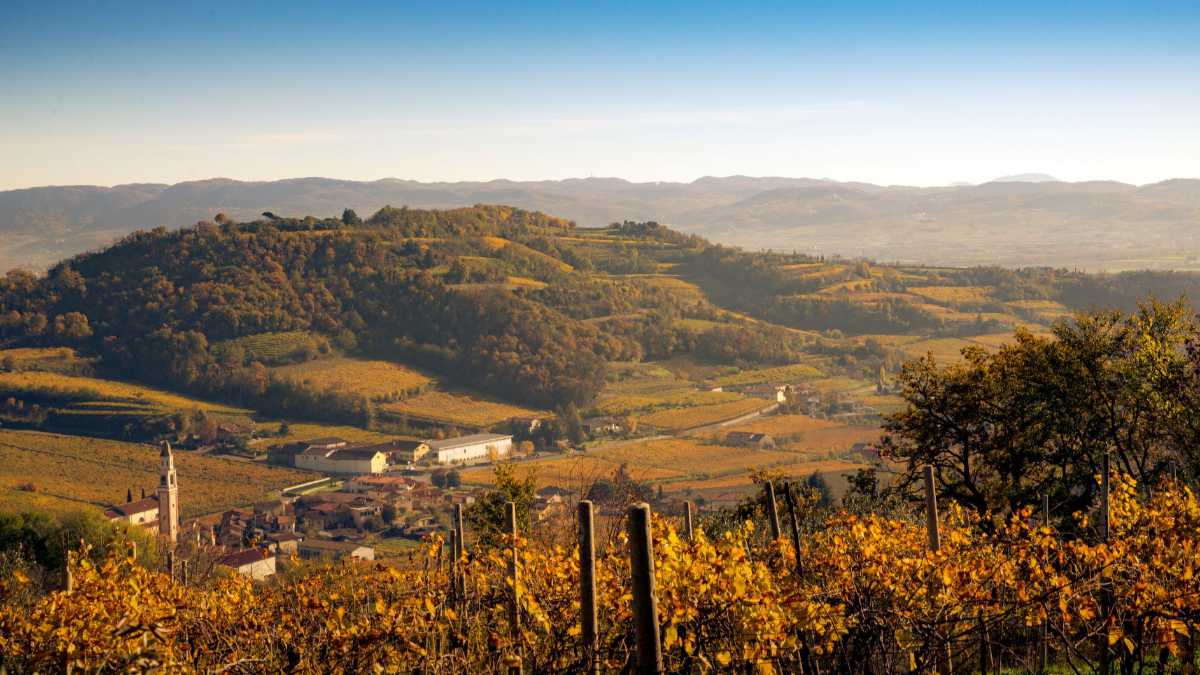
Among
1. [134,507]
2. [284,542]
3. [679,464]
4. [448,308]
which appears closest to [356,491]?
[134,507]

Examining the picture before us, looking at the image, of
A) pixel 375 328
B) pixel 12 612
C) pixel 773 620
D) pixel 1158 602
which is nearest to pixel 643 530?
pixel 773 620

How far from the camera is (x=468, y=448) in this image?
266 feet

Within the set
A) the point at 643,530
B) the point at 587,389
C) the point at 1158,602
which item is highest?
the point at 643,530

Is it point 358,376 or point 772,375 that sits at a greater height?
point 358,376

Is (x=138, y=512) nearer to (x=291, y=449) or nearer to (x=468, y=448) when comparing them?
(x=291, y=449)

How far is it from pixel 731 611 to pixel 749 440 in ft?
237

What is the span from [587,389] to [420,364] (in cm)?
1980

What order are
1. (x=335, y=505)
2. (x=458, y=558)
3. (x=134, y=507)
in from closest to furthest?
1. (x=458, y=558)
2. (x=134, y=507)
3. (x=335, y=505)

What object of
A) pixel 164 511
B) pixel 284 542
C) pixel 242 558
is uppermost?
pixel 242 558

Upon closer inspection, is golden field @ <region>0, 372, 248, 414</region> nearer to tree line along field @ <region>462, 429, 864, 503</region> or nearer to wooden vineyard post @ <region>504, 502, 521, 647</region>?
tree line along field @ <region>462, 429, 864, 503</region>

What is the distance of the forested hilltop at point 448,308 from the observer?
346ft

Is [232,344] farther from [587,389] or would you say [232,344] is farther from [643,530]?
[643,530]

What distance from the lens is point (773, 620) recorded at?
22.9 ft

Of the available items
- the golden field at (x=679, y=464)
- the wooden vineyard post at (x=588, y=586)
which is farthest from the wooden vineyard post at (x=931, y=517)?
the golden field at (x=679, y=464)
